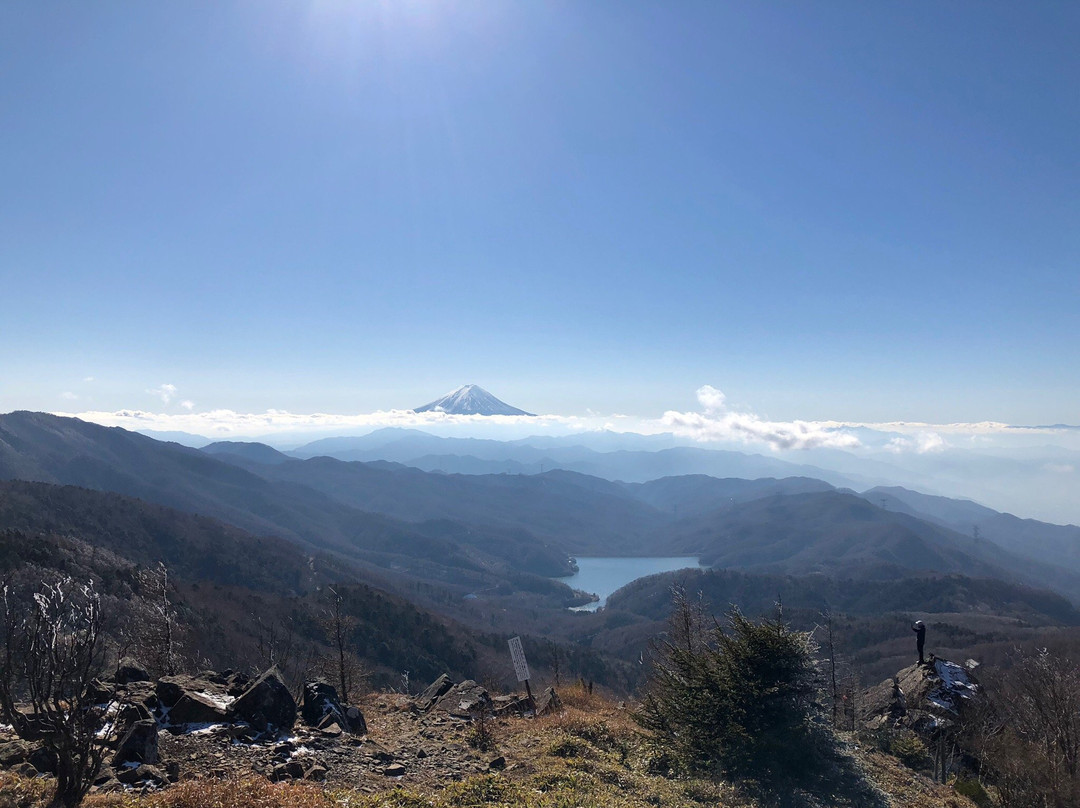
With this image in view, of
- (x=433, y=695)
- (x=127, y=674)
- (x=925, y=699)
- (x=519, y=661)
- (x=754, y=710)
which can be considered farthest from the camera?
(x=433, y=695)

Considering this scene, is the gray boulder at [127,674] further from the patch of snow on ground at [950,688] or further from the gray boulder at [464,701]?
the patch of snow on ground at [950,688]

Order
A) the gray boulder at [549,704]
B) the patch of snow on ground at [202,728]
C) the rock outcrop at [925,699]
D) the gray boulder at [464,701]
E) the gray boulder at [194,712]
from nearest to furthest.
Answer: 1. the patch of snow on ground at [202,728]
2. the gray boulder at [194,712]
3. the gray boulder at [464,701]
4. the gray boulder at [549,704]
5. the rock outcrop at [925,699]

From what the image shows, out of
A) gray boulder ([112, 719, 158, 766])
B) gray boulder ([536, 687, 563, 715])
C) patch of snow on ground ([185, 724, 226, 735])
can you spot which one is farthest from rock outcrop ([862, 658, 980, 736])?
gray boulder ([112, 719, 158, 766])

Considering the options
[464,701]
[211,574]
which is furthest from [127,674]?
[211,574]

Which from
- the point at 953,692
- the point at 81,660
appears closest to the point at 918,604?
the point at 953,692

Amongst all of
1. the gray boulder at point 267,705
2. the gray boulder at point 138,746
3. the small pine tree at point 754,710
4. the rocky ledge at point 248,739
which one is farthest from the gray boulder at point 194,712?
the small pine tree at point 754,710

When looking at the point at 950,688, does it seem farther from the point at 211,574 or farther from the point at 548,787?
the point at 211,574

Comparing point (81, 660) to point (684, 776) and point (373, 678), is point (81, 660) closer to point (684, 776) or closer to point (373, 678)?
point (684, 776)

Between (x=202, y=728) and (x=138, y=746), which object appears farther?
(x=202, y=728)

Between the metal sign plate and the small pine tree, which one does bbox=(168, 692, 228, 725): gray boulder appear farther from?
the small pine tree
